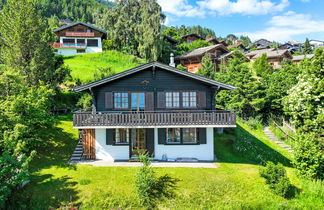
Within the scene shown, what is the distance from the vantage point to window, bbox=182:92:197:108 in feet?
59.0

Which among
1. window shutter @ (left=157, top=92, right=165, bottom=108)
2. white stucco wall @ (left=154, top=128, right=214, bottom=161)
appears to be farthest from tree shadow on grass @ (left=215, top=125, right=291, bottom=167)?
window shutter @ (left=157, top=92, right=165, bottom=108)

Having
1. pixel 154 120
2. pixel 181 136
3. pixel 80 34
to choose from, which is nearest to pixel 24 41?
pixel 154 120

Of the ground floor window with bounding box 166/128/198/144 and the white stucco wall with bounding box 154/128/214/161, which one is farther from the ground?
the ground floor window with bounding box 166/128/198/144

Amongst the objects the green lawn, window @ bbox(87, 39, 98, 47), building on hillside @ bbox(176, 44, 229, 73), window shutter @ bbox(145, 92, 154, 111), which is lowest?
the green lawn

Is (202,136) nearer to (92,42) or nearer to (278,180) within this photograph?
(278,180)

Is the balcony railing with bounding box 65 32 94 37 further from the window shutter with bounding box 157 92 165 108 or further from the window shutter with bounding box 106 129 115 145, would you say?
the window shutter with bounding box 106 129 115 145

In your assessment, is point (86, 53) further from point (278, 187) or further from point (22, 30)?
point (278, 187)

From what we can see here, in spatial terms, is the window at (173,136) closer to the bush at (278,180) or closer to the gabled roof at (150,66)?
the gabled roof at (150,66)

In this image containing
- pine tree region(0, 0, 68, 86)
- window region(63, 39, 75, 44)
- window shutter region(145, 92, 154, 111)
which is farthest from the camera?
window region(63, 39, 75, 44)

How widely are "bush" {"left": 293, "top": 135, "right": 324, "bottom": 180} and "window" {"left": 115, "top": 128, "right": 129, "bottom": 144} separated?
1231 cm

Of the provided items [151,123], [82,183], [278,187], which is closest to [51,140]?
[82,183]

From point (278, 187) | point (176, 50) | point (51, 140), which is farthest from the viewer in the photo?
point (176, 50)

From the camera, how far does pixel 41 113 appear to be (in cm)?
1602

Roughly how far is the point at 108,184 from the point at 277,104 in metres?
24.9
